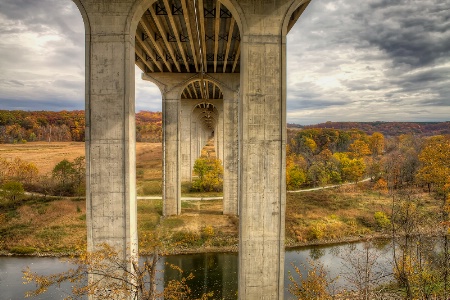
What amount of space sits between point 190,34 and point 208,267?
608 inches

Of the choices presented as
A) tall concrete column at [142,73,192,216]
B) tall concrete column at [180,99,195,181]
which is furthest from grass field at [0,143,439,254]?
tall concrete column at [180,99,195,181]

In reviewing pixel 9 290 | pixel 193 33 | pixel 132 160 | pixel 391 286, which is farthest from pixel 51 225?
pixel 391 286

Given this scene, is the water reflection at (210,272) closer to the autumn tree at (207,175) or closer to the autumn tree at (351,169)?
the autumn tree at (207,175)

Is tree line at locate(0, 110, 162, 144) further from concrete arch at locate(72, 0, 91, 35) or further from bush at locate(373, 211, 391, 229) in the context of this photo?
bush at locate(373, 211, 391, 229)

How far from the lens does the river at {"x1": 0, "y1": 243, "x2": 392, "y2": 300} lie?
16938 millimetres

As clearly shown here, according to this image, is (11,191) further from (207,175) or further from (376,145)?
(376,145)

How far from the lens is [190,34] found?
18.8 m

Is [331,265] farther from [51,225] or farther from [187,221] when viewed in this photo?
[51,225]

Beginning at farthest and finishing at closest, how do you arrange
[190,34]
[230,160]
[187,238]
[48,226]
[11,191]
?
[11,191], [230,160], [48,226], [187,238], [190,34]

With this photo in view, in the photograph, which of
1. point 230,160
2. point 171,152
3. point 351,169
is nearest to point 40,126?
point 171,152

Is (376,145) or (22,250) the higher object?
(376,145)

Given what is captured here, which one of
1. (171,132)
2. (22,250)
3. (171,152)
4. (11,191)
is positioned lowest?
(22,250)

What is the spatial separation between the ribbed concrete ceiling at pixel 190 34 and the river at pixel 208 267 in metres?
15.0

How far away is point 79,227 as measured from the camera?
2680 cm
